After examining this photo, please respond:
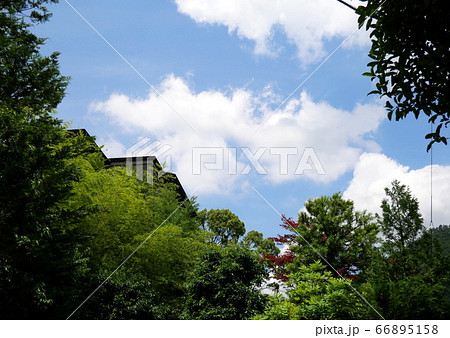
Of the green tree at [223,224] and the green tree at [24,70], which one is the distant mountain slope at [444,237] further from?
the green tree at [223,224]

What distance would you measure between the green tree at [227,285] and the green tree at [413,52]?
551cm

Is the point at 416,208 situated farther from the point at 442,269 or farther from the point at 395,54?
the point at 395,54

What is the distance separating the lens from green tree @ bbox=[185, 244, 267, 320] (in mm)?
8023

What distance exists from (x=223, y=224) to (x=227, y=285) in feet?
43.3

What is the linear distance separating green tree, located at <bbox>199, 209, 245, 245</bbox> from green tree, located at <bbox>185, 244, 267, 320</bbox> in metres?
11.8

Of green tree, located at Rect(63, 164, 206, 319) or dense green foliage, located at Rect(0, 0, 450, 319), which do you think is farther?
green tree, located at Rect(63, 164, 206, 319)

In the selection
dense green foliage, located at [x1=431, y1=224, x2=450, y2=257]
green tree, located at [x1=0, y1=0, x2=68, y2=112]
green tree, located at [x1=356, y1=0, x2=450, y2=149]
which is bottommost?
dense green foliage, located at [x1=431, y1=224, x2=450, y2=257]

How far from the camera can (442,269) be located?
6.06 m

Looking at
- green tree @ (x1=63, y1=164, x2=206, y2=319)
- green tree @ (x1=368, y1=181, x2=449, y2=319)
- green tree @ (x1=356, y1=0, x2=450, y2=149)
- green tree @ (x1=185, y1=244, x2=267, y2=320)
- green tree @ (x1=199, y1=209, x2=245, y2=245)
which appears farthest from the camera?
green tree @ (x1=199, y1=209, x2=245, y2=245)

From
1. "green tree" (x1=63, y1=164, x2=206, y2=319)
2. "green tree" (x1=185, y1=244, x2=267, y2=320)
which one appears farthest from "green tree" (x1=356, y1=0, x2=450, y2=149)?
"green tree" (x1=63, y1=164, x2=206, y2=319)

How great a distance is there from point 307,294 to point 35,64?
901 cm

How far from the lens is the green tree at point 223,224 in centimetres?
2095

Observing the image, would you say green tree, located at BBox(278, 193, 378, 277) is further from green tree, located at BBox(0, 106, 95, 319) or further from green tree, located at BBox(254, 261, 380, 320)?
green tree, located at BBox(0, 106, 95, 319)

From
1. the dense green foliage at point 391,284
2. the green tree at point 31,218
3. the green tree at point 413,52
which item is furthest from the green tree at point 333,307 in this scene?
the green tree at point 31,218
